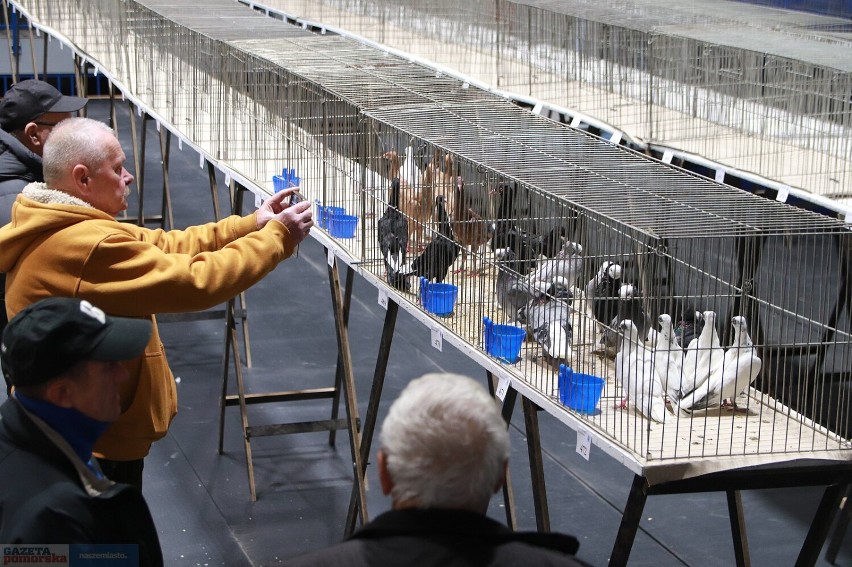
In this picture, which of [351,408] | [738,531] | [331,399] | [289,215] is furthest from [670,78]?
[289,215]

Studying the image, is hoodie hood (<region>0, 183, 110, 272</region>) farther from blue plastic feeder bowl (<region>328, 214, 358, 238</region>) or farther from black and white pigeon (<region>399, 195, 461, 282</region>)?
blue plastic feeder bowl (<region>328, 214, 358, 238</region>)

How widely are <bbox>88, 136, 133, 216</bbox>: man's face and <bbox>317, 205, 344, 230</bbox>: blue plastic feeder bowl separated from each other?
1503 mm

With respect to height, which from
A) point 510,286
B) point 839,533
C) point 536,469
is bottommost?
point 839,533

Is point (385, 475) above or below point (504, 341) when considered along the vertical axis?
above

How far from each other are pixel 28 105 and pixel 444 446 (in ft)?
12.3

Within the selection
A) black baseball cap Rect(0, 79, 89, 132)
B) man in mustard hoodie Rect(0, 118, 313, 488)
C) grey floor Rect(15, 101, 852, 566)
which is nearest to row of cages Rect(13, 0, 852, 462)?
man in mustard hoodie Rect(0, 118, 313, 488)

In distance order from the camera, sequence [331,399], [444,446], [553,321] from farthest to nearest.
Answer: [331,399] < [553,321] < [444,446]

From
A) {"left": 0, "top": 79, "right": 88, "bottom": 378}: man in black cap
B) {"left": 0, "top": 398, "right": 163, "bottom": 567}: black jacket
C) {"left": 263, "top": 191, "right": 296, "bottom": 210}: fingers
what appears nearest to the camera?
{"left": 0, "top": 398, "right": 163, "bottom": 567}: black jacket

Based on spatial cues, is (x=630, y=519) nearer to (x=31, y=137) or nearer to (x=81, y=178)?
(x=81, y=178)

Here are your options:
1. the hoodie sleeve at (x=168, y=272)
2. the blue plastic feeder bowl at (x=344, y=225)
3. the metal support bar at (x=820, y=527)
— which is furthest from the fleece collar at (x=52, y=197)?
the metal support bar at (x=820, y=527)

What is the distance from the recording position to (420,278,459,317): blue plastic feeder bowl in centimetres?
395

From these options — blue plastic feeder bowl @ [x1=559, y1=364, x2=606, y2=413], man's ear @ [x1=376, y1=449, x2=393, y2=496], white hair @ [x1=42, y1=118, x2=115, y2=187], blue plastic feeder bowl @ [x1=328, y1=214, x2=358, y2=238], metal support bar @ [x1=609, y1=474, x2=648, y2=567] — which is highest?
white hair @ [x1=42, y1=118, x2=115, y2=187]

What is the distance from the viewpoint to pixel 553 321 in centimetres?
352

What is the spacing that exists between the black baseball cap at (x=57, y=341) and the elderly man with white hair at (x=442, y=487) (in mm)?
586
